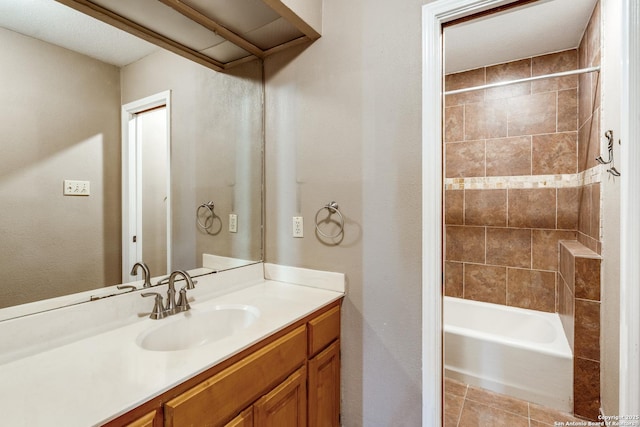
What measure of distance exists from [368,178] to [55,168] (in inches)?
49.9

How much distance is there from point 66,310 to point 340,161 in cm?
128

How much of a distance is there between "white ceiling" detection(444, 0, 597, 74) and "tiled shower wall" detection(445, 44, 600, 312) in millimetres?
137

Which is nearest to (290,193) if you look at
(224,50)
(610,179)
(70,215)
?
(224,50)

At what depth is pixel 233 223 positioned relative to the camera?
5.69 feet

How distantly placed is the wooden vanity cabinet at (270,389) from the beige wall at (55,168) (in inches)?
25.1

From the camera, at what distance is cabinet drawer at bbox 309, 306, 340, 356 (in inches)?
52.2

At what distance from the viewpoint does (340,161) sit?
156cm

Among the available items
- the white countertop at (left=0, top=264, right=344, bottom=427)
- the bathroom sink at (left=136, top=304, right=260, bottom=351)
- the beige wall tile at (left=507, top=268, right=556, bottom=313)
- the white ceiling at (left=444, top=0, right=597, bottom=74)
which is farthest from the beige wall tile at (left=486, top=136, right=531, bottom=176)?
the bathroom sink at (left=136, top=304, right=260, bottom=351)

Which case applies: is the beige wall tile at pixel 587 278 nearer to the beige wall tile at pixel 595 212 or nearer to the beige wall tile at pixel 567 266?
the beige wall tile at pixel 567 266

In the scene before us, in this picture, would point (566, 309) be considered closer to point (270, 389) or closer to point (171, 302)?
point (270, 389)

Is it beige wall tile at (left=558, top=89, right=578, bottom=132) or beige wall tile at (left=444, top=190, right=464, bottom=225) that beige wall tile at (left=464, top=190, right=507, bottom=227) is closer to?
beige wall tile at (left=444, top=190, right=464, bottom=225)

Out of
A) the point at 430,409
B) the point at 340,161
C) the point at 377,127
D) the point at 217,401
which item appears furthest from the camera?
the point at 340,161

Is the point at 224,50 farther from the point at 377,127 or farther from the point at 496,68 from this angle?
the point at 496,68

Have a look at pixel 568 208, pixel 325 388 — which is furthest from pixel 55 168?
pixel 568 208
